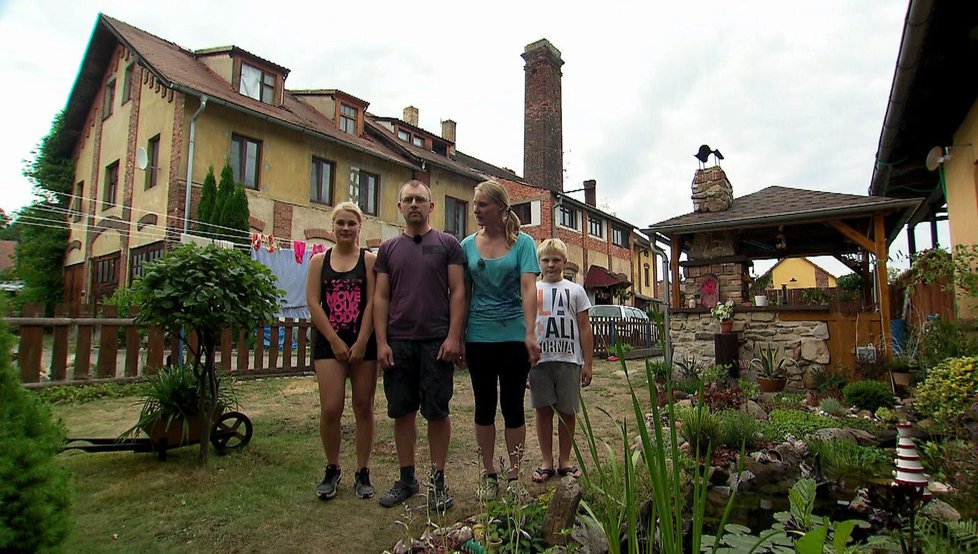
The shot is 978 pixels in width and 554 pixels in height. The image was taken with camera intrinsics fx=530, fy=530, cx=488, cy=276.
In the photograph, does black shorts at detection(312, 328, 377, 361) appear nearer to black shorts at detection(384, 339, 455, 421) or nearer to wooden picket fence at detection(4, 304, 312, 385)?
black shorts at detection(384, 339, 455, 421)

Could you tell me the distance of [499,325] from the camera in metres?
2.87

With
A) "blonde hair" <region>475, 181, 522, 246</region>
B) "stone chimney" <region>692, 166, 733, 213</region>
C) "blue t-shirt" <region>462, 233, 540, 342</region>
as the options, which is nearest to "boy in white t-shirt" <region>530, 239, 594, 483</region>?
"blue t-shirt" <region>462, 233, 540, 342</region>

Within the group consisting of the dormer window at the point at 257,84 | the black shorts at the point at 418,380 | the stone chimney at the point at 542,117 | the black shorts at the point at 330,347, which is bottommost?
the black shorts at the point at 418,380

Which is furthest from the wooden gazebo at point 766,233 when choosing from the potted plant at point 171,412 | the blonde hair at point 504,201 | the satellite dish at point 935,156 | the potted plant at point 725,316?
the potted plant at point 171,412

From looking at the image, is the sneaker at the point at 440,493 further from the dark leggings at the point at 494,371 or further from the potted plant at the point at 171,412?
the potted plant at the point at 171,412

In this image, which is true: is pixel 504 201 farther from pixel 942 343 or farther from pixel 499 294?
pixel 942 343

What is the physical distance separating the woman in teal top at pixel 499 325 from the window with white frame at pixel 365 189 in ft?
47.8

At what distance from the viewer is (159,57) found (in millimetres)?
14195

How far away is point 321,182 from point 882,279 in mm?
13998

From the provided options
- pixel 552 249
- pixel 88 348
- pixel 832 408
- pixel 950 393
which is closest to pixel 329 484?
pixel 552 249

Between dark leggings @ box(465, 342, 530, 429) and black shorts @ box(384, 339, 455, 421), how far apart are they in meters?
0.17

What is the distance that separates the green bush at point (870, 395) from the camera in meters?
5.45

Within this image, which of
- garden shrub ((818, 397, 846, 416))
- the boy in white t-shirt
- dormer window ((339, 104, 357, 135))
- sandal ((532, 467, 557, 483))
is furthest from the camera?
dormer window ((339, 104, 357, 135))

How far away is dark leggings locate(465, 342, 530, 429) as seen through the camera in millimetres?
2871
